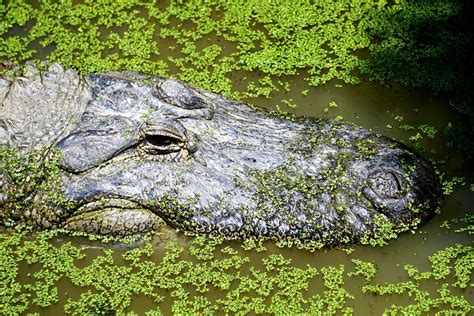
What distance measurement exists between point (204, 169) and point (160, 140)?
1.05 feet

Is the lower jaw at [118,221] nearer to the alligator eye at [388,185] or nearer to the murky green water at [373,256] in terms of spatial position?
the murky green water at [373,256]

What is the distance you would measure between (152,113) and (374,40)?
2.25 m

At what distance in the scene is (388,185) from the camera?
433 centimetres

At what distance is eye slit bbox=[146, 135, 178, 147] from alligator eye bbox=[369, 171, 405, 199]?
3.99ft

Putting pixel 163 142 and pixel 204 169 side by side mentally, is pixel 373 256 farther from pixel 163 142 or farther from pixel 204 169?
pixel 163 142

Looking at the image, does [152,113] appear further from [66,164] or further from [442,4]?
[442,4]

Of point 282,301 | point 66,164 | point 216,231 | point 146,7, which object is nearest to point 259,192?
point 216,231

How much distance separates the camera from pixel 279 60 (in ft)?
19.7

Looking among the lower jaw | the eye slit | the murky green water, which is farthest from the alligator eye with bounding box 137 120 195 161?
the murky green water

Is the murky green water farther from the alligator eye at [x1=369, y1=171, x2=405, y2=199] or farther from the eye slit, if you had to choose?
the eye slit

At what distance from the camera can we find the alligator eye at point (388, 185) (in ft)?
14.2

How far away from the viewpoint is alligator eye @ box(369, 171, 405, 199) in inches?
170

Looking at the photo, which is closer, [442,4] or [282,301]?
[282,301]

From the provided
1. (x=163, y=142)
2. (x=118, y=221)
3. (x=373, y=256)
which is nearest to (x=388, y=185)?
(x=373, y=256)
